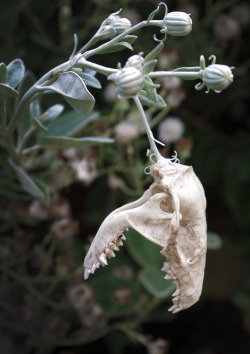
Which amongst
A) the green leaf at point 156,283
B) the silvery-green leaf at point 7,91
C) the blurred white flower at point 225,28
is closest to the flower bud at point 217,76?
the silvery-green leaf at point 7,91

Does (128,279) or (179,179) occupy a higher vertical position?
(179,179)

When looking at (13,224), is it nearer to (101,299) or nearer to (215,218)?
(101,299)

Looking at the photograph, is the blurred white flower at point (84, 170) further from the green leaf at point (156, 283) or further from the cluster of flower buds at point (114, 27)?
the cluster of flower buds at point (114, 27)

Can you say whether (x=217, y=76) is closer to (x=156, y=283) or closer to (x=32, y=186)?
(x=32, y=186)

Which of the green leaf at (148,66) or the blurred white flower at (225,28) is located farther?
the blurred white flower at (225,28)

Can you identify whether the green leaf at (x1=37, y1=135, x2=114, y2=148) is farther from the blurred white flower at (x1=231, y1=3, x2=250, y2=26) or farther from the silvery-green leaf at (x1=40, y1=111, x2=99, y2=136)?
the blurred white flower at (x1=231, y1=3, x2=250, y2=26)

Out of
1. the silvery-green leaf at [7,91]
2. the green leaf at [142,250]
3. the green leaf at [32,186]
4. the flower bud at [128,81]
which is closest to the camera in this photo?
the flower bud at [128,81]

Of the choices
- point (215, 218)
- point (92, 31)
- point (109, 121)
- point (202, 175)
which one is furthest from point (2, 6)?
point (215, 218)
